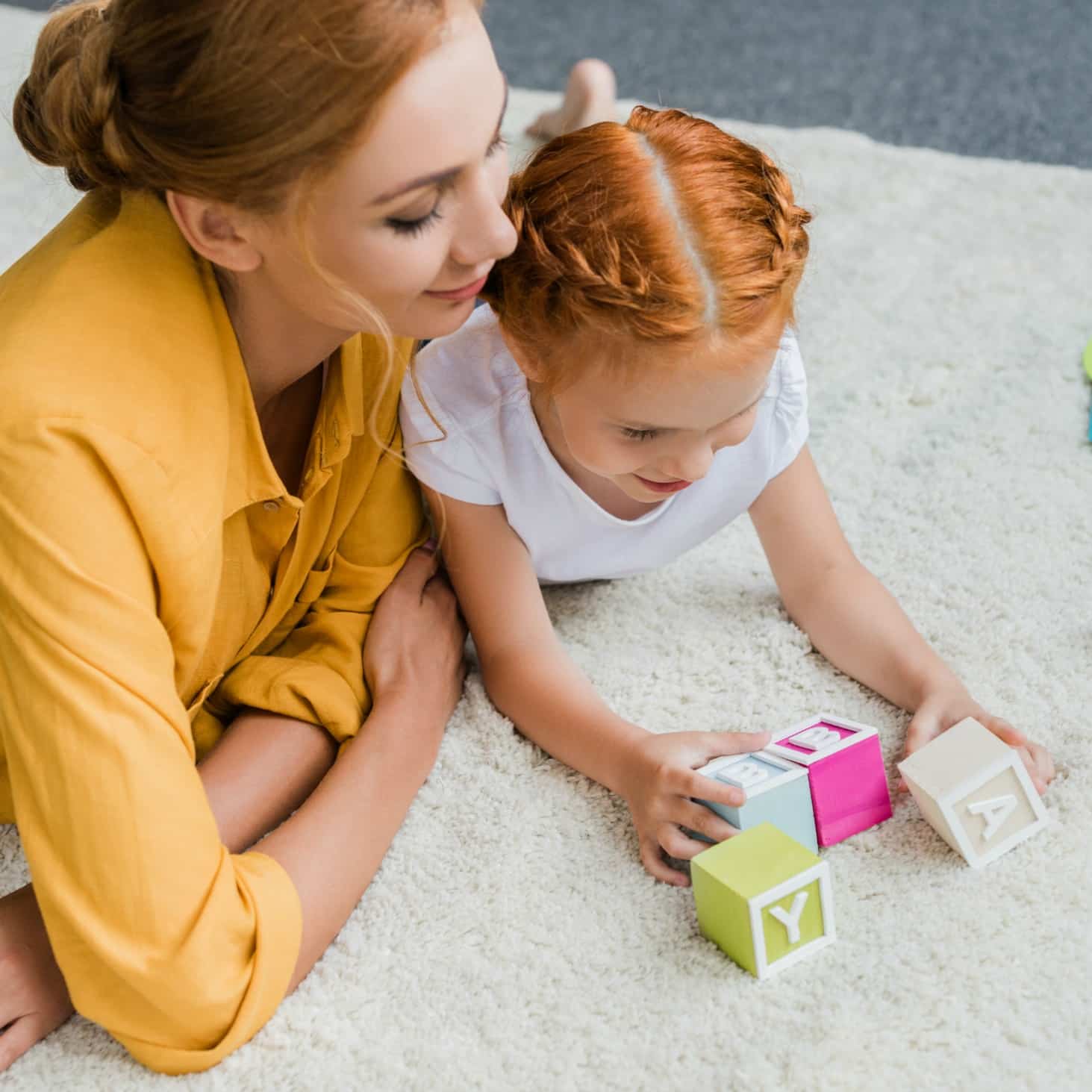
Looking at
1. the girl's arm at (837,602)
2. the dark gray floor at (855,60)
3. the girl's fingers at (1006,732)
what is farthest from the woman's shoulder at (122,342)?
the dark gray floor at (855,60)

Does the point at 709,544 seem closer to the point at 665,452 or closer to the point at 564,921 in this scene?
the point at 665,452

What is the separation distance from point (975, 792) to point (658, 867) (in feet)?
0.74

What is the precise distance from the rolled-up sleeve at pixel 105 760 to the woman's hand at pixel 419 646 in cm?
26

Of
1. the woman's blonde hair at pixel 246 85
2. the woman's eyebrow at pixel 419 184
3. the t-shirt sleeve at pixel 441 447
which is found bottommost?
the t-shirt sleeve at pixel 441 447

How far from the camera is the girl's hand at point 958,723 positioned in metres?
1.01

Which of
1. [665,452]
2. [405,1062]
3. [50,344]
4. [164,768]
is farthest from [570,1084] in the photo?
[50,344]

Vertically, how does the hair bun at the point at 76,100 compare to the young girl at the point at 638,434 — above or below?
above

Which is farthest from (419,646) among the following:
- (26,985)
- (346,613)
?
(26,985)

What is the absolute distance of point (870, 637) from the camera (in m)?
1.12

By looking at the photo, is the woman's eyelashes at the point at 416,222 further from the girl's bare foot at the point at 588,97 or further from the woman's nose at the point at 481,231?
the girl's bare foot at the point at 588,97

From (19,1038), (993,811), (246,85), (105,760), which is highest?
(246,85)

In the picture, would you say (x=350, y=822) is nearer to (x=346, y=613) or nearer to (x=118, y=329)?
(x=346, y=613)

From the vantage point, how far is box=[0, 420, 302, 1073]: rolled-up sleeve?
32.3 inches

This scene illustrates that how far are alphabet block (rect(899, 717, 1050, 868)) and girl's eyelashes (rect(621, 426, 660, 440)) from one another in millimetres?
291
